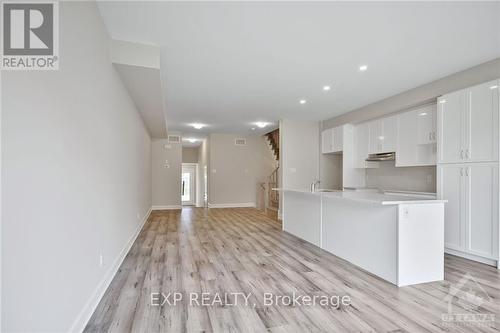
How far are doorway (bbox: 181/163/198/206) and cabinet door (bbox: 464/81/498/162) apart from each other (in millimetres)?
11995

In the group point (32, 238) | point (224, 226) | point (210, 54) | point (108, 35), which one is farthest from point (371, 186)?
point (32, 238)

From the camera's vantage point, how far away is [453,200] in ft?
12.4

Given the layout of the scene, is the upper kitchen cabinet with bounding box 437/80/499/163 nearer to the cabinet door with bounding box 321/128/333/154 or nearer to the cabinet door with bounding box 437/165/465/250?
the cabinet door with bounding box 437/165/465/250

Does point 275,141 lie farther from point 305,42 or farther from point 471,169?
point 305,42

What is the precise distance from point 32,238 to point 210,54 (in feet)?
8.65

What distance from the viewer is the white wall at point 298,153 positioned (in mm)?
7039

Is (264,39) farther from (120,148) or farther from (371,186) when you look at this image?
(371,186)

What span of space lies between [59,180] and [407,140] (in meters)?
5.18

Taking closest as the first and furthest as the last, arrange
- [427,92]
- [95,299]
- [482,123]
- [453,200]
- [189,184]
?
[95,299], [482,123], [453,200], [427,92], [189,184]

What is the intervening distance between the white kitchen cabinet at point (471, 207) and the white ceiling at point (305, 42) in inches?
57.6

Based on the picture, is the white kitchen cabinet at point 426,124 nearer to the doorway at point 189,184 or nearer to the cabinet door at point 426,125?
the cabinet door at point 426,125

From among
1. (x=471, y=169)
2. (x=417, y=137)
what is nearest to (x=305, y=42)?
(x=471, y=169)

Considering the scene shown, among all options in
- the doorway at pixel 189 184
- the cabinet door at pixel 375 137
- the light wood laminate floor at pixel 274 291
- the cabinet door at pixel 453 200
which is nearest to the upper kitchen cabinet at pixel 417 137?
the cabinet door at pixel 375 137

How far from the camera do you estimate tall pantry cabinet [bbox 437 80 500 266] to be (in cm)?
332
